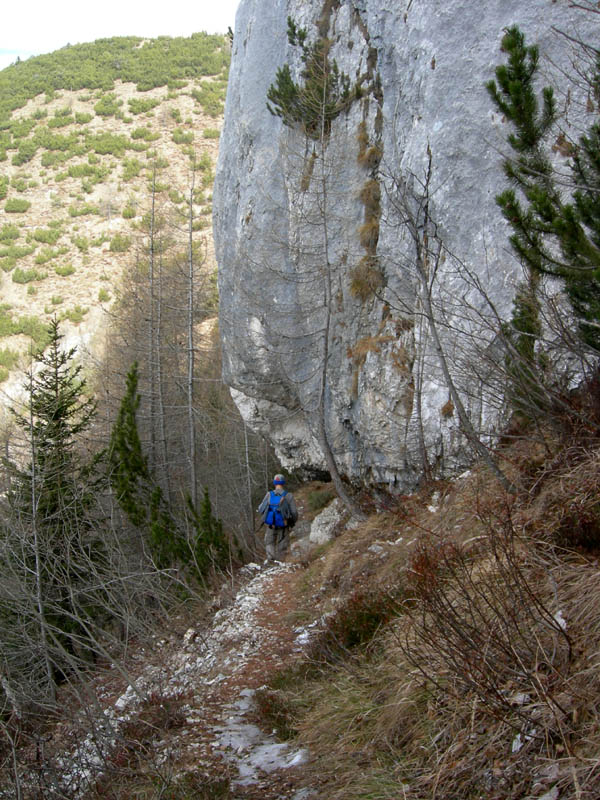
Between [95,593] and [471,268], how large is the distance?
8.10 metres

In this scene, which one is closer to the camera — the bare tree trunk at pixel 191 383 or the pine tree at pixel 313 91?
the pine tree at pixel 313 91

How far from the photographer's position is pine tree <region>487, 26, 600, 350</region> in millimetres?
4004

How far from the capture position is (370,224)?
40.8 ft

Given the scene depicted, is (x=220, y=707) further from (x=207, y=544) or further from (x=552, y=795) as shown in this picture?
(x=207, y=544)

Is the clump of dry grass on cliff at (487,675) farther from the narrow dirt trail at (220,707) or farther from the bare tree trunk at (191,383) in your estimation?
the bare tree trunk at (191,383)

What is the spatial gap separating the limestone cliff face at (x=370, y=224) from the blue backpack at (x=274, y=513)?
8.03 feet

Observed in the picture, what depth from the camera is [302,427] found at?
55.2ft

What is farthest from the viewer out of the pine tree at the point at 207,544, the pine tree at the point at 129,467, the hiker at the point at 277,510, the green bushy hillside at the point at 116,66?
the green bushy hillside at the point at 116,66

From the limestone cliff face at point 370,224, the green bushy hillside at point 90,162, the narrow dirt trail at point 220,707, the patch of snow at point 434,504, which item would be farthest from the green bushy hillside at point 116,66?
the narrow dirt trail at point 220,707

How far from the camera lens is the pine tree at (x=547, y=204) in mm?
4004

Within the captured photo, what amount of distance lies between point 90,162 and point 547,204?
5855 cm

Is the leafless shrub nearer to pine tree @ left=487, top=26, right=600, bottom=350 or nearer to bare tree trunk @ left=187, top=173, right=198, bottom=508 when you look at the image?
pine tree @ left=487, top=26, right=600, bottom=350

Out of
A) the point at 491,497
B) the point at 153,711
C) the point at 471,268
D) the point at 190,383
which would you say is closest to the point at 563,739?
the point at 491,497

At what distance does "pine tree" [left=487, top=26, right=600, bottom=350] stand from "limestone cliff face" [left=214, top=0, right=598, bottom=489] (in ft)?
3.68
